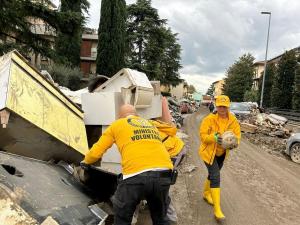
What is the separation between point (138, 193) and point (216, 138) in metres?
2.53

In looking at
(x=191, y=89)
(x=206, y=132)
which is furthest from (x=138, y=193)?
(x=191, y=89)

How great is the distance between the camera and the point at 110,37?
30.2 m

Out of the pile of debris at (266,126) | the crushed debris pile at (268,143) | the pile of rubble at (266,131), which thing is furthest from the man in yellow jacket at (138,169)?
the pile of debris at (266,126)

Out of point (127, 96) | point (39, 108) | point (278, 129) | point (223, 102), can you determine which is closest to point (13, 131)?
point (39, 108)

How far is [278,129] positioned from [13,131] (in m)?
18.7

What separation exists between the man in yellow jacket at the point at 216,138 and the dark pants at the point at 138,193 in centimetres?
230

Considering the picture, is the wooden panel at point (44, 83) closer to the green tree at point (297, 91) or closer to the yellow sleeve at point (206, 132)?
the yellow sleeve at point (206, 132)

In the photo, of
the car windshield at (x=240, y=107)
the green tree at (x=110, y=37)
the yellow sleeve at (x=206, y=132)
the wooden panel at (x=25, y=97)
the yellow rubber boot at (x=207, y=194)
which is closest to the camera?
the wooden panel at (x=25, y=97)

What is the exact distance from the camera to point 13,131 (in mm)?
4504

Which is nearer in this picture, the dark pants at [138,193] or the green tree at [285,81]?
the dark pants at [138,193]

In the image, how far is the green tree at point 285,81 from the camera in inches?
1641

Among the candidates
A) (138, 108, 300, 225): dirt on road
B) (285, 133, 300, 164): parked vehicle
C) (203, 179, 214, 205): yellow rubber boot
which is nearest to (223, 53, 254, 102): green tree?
(285, 133, 300, 164): parked vehicle

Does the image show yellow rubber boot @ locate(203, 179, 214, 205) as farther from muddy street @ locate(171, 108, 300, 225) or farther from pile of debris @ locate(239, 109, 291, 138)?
pile of debris @ locate(239, 109, 291, 138)

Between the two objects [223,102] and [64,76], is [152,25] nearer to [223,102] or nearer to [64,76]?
[64,76]
